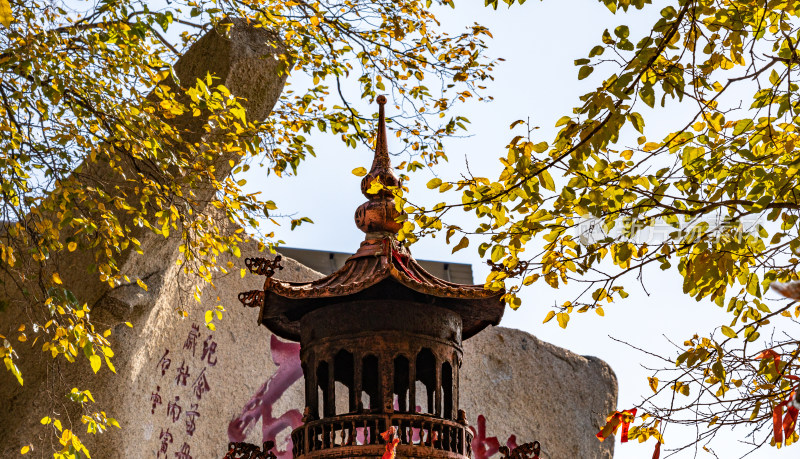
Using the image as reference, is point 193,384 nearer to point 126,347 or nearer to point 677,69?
point 126,347

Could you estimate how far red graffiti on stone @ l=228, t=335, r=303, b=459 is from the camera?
7.41 meters

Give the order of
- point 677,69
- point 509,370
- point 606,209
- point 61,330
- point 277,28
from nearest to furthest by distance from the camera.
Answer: point 677,69
point 606,209
point 61,330
point 277,28
point 509,370

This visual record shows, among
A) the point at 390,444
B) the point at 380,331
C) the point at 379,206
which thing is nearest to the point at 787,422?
the point at 390,444

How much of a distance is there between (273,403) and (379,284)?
3803mm

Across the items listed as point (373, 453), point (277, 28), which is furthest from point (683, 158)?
point (277, 28)

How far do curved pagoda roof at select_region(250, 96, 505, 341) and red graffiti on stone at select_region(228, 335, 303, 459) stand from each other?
3.03 metres

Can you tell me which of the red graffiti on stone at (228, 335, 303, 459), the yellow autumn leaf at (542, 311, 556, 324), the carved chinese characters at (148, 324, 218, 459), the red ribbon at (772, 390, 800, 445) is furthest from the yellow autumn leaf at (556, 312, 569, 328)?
the red graffiti on stone at (228, 335, 303, 459)

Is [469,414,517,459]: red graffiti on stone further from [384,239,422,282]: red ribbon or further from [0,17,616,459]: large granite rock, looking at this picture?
[384,239,422,282]: red ribbon

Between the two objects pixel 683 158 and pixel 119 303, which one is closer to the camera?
pixel 683 158

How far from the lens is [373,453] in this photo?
3881 mm

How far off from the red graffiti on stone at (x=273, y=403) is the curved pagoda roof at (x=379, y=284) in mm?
3033

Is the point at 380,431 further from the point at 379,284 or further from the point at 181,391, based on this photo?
the point at 181,391

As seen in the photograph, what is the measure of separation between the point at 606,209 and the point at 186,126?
13.3 feet

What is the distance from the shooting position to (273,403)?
7605mm
